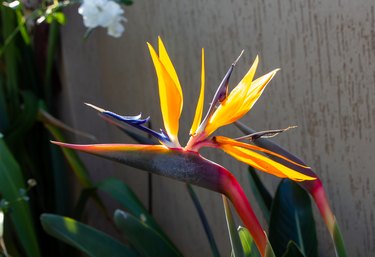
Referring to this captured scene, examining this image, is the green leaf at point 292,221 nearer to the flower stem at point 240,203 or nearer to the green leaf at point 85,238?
the green leaf at point 85,238

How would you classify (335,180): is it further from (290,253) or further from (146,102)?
(146,102)

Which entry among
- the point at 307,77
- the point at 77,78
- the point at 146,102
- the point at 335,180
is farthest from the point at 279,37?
the point at 77,78

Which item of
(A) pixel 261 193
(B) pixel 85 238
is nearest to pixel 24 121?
(B) pixel 85 238

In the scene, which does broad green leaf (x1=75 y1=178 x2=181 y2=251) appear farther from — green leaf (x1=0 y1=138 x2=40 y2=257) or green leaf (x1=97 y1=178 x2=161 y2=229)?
green leaf (x1=0 y1=138 x2=40 y2=257)

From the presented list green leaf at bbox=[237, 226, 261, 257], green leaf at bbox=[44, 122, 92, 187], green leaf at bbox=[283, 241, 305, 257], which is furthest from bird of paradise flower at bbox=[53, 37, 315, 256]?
green leaf at bbox=[44, 122, 92, 187]

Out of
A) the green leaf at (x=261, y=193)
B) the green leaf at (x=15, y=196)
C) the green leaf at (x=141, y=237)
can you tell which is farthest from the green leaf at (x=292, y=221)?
the green leaf at (x=15, y=196)

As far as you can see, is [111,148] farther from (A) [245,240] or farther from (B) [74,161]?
(B) [74,161]
